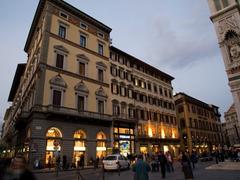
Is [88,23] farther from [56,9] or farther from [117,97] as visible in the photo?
[117,97]

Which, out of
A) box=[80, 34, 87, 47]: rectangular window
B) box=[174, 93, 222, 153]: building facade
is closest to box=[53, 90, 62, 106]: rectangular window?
box=[80, 34, 87, 47]: rectangular window

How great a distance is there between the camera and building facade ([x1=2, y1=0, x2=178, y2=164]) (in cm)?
2353

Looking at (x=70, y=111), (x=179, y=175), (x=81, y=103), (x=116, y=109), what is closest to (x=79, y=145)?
(x=70, y=111)

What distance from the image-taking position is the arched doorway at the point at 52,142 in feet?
73.8

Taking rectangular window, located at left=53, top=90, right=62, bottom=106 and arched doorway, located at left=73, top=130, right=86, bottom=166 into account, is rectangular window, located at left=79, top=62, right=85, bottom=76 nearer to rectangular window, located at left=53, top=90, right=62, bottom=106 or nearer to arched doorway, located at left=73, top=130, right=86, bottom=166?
rectangular window, located at left=53, top=90, right=62, bottom=106

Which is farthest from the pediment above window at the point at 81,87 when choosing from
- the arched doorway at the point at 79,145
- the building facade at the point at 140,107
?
the building facade at the point at 140,107

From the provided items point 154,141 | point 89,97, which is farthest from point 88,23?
point 154,141

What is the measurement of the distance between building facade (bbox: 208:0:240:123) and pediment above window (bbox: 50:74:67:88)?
19.4m

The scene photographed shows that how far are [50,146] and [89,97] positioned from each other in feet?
27.7

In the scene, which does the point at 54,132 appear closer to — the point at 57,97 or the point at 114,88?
the point at 57,97

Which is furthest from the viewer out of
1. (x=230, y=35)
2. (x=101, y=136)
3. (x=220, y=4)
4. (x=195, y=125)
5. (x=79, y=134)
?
(x=195, y=125)

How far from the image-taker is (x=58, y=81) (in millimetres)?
25500

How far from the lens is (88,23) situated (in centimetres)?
3231

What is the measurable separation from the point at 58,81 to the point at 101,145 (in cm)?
1049
